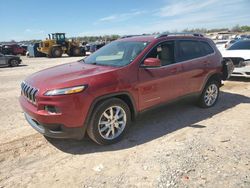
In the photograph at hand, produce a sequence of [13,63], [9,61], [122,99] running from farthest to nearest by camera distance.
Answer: [13,63] → [9,61] → [122,99]

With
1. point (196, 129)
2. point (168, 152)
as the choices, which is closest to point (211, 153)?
point (168, 152)

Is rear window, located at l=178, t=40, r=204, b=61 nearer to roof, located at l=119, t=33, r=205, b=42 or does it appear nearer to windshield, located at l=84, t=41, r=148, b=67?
roof, located at l=119, t=33, r=205, b=42

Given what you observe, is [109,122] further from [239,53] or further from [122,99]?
[239,53]

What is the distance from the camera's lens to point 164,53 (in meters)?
5.12

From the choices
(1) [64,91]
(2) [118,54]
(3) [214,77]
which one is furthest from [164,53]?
(1) [64,91]

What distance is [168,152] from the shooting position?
157 inches

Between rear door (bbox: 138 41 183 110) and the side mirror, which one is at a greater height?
the side mirror

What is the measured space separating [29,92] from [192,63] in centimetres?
330

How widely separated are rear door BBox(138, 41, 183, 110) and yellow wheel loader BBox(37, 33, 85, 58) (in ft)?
83.6

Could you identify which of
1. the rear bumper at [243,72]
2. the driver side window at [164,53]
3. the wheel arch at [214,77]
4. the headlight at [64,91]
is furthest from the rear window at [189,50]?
the rear bumper at [243,72]

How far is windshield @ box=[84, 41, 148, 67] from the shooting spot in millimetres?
4696

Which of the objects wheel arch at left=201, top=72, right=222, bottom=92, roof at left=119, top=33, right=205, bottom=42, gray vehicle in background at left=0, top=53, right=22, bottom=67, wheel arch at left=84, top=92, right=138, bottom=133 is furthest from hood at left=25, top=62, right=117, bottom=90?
gray vehicle in background at left=0, top=53, right=22, bottom=67

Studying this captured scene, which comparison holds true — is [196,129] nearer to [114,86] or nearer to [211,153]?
[211,153]

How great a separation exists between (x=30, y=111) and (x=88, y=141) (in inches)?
42.7
